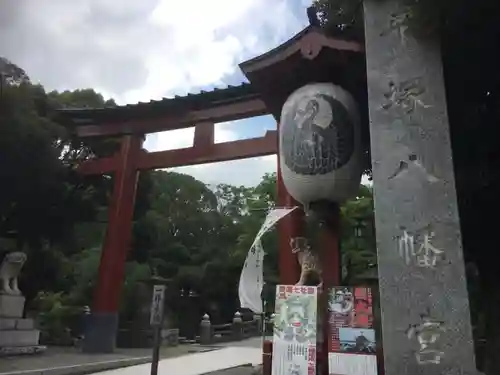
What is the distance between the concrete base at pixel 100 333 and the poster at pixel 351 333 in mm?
7808

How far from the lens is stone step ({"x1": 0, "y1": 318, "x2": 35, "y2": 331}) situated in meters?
10.3

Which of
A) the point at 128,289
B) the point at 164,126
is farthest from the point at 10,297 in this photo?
the point at 164,126

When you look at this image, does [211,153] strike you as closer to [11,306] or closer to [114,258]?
[114,258]

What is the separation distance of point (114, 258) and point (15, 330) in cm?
273

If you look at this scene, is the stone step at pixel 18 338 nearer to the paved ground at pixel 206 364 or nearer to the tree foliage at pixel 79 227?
the tree foliage at pixel 79 227

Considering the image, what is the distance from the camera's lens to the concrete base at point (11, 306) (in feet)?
34.8

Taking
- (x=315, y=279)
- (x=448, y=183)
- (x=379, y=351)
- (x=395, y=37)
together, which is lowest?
(x=379, y=351)

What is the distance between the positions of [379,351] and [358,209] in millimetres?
7012

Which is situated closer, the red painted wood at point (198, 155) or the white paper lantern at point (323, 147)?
the white paper lantern at point (323, 147)

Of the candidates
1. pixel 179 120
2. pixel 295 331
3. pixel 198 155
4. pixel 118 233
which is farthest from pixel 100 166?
pixel 295 331

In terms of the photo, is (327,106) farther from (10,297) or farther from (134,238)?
(134,238)

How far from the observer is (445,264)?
15.9ft

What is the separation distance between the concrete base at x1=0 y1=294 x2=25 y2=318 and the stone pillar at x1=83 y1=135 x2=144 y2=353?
1.65m

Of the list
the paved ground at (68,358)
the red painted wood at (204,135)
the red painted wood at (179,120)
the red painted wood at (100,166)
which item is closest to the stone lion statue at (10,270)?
the paved ground at (68,358)
